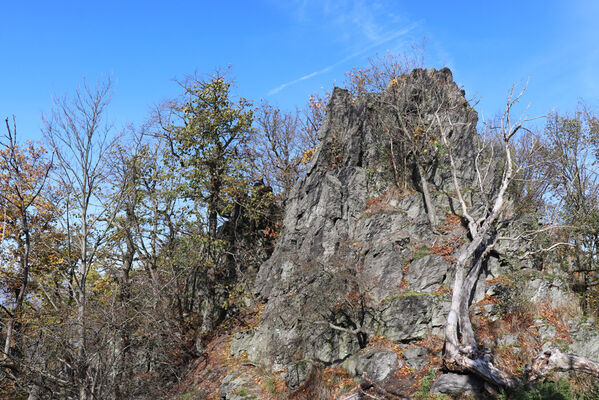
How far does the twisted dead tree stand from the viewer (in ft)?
33.1

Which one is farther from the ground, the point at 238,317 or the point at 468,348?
the point at 238,317

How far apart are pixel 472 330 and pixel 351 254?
220 inches

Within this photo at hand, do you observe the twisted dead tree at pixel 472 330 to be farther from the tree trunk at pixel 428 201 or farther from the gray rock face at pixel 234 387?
the gray rock face at pixel 234 387

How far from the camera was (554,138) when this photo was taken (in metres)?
18.8

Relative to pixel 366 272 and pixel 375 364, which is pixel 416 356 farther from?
pixel 366 272

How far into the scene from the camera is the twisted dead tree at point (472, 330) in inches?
397

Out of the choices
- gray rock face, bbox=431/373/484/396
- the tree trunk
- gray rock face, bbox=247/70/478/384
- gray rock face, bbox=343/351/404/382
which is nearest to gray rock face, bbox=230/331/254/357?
gray rock face, bbox=247/70/478/384

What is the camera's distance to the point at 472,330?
12.3 m

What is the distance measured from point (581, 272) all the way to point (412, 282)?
6.08 m

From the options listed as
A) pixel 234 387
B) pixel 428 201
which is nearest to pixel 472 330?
pixel 428 201

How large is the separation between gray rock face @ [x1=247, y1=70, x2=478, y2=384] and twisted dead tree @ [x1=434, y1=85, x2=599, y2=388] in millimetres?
875

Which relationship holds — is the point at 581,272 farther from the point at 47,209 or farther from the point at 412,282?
the point at 47,209

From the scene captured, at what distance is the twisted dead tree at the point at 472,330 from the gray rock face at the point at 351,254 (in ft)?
2.87

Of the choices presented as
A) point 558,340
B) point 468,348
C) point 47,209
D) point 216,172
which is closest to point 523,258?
point 558,340
